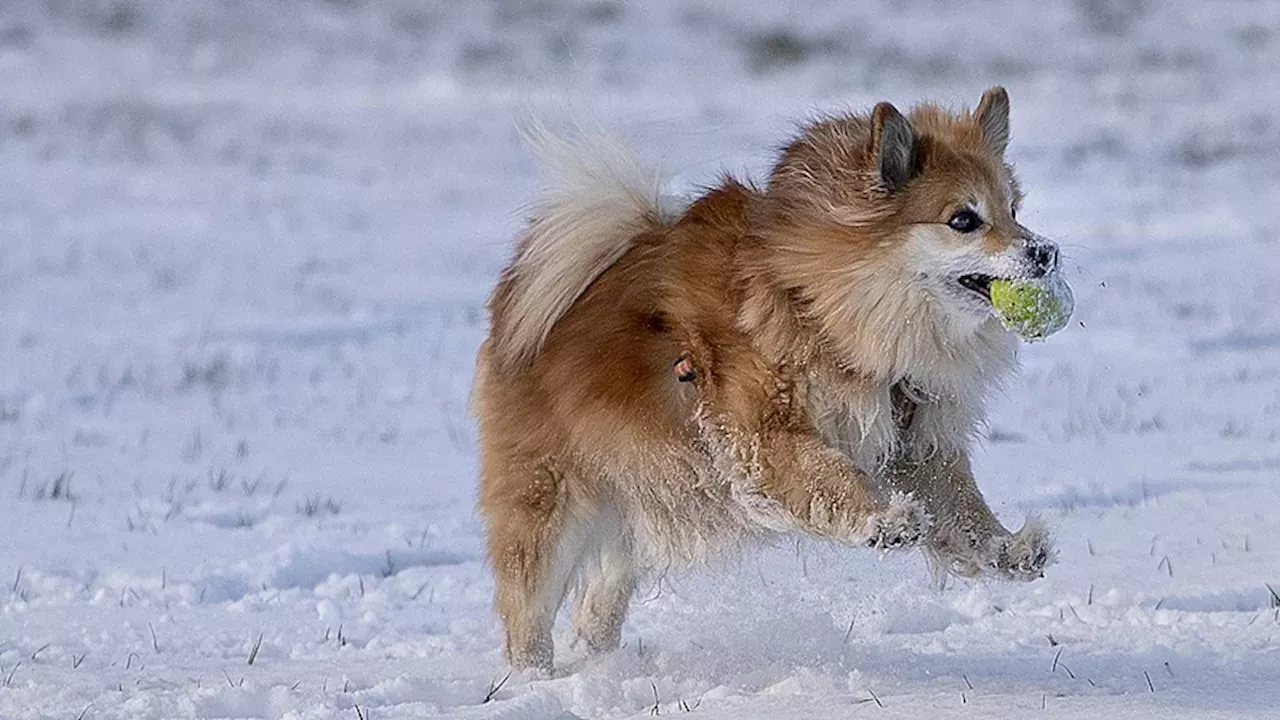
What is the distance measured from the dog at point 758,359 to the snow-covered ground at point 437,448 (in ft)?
0.91

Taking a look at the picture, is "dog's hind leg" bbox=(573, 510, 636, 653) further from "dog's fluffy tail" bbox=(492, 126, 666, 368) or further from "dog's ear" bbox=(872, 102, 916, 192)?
"dog's ear" bbox=(872, 102, 916, 192)

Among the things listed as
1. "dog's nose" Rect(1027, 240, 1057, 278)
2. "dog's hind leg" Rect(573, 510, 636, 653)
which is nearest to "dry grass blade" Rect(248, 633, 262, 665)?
"dog's hind leg" Rect(573, 510, 636, 653)

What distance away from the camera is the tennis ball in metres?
4.11

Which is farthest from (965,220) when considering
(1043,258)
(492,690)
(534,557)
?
(492,690)

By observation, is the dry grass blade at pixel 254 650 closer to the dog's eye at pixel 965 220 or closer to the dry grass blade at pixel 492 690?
the dry grass blade at pixel 492 690

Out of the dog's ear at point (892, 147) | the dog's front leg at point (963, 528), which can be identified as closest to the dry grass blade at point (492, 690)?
the dog's front leg at point (963, 528)

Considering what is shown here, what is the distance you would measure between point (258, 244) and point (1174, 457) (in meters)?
9.57

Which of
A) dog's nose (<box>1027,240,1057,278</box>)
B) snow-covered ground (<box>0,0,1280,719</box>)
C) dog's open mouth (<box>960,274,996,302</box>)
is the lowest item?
snow-covered ground (<box>0,0,1280,719</box>)

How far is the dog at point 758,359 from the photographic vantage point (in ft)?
14.1

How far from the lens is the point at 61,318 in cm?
1144

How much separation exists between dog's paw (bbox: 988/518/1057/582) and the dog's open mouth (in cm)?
59

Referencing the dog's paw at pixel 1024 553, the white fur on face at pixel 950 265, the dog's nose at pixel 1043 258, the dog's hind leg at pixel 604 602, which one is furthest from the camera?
the dog's hind leg at pixel 604 602

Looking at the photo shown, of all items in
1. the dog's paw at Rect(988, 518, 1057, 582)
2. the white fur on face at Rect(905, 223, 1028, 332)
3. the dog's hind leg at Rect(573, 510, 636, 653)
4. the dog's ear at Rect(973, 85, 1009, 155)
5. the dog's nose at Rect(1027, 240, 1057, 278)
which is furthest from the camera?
the dog's hind leg at Rect(573, 510, 636, 653)

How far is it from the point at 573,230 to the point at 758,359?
2.18 feet
